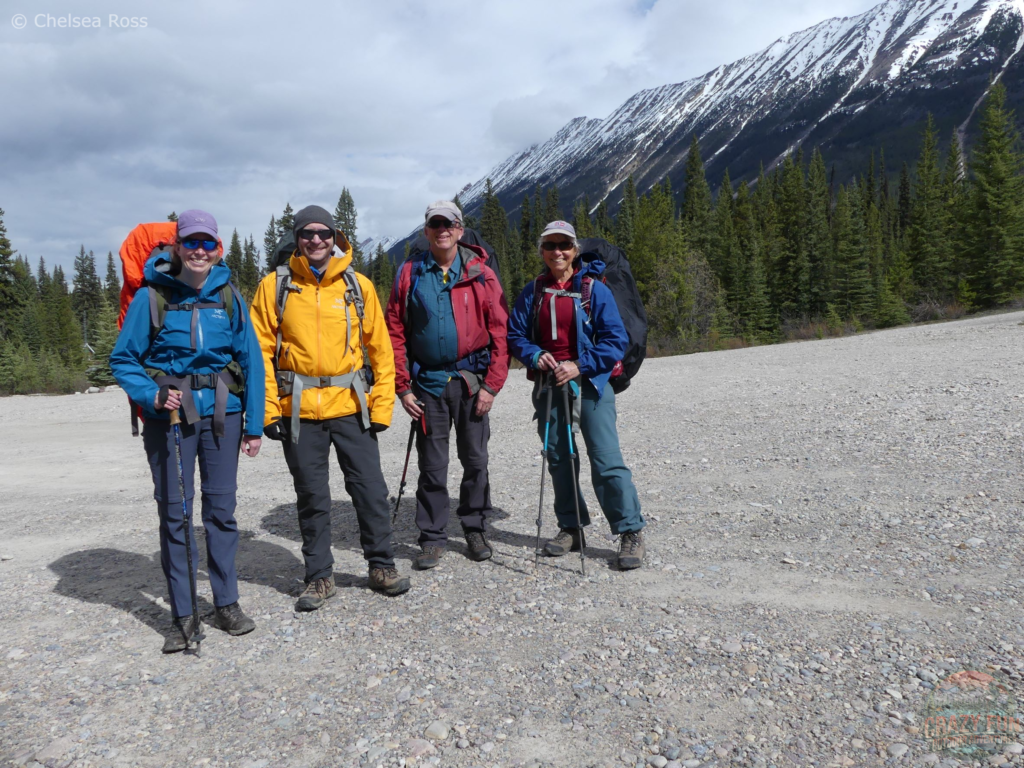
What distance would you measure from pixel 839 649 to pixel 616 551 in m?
1.88

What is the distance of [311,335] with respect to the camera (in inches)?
159

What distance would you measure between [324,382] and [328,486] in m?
0.69

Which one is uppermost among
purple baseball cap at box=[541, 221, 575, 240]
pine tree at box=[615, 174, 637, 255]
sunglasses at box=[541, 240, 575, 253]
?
pine tree at box=[615, 174, 637, 255]

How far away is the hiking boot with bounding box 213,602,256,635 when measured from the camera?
3.79 m

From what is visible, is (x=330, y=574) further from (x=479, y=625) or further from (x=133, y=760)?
(x=133, y=760)

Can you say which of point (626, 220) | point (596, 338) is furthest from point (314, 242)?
point (626, 220)

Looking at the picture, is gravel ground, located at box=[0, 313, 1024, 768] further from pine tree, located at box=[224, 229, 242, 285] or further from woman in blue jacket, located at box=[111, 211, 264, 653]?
pine tree, located at box=[224, 229, 242, 285]

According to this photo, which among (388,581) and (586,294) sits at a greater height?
(586,294)

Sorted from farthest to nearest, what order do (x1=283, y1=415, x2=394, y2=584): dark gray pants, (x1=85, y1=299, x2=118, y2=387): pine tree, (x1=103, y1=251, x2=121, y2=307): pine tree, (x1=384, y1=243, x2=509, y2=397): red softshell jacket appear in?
(x1=103, y1=251, x2=121, y2=307): pine tree < (x1=85, y1=299, x2=118, y2=387): pine tree < (x1=384, y1=243, x2=509, y2=397): red softshell jacket < (x1=283, y1=415, x2=394, y2=584): dark gray pants

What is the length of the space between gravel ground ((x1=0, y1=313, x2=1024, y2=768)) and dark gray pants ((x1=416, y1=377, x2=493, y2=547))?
1.10ft

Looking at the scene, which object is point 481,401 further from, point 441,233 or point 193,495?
point 193,495

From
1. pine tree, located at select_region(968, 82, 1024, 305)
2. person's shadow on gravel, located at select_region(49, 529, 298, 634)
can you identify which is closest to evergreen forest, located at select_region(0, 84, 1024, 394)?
pine tree, located at select_region(968, 82, 1024, 305)

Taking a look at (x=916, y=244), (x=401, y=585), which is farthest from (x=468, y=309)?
(x=916, y=244)

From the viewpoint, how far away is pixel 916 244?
5634cm
